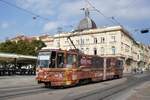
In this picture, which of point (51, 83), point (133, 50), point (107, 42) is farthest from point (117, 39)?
point (51, 83)

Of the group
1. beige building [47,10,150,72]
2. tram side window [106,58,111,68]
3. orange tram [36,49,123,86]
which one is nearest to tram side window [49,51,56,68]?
orange tram [36,49,123,86]

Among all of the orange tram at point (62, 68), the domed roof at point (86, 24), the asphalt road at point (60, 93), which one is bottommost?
the asphalt road at point (60, 93)

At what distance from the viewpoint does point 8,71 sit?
53.6m

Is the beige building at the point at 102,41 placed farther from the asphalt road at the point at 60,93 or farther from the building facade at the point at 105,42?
the asphalt road at the point at 60,93

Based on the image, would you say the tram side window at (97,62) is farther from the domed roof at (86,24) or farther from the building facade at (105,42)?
the domed roof at (86,24)

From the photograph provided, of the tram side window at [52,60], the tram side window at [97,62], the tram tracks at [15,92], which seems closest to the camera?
the tram tracks at [15,92]

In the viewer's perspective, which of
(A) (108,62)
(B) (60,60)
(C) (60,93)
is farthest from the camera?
(A) (108,62)

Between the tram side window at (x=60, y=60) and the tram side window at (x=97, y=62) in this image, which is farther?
the tram side window at (x=97, y=62)

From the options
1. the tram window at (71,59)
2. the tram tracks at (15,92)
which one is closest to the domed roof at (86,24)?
the tram window at (71,59)

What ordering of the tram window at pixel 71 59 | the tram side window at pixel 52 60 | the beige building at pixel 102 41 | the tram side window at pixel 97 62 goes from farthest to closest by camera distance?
the beige building at pixel 102 41 → the tram side window at pixel 97 62 → the tram window at pixel 71 59 → the tram side window at pixel 52 60

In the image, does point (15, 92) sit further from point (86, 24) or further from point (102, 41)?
point (102, 41)

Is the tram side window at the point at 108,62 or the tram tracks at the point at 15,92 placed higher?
the tram side window at the point at 108,62

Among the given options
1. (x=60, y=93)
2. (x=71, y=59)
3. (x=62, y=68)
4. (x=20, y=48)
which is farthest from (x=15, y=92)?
(x=20, y=48)

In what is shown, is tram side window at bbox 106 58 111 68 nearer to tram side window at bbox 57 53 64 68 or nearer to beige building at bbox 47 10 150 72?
tram side window at bbox 57 53 64 68
